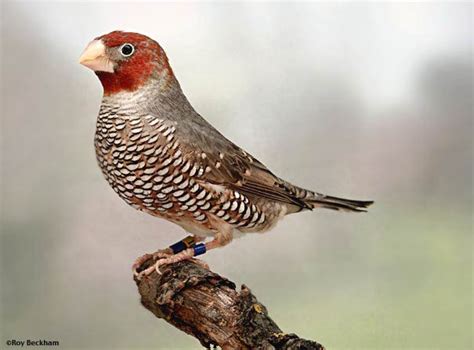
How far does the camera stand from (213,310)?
3.61m

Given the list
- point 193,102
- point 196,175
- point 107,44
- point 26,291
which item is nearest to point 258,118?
point 193,102

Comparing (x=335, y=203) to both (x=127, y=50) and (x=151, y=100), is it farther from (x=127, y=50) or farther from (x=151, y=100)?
(x=127, y=50)

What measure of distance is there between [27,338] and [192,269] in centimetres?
133

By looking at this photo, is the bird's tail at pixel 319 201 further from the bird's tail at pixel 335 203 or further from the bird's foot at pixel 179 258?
the bird's foot at pixel 179 258

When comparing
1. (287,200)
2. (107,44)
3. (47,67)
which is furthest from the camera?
(47,67)

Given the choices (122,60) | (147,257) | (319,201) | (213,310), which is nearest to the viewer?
(213,310)

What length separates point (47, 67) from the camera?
4.43m

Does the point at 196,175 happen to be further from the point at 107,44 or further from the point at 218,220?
the point at 107,44

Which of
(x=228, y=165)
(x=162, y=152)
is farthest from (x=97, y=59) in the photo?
(x=228, y=165)

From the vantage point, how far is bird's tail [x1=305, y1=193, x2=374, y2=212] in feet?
14.1

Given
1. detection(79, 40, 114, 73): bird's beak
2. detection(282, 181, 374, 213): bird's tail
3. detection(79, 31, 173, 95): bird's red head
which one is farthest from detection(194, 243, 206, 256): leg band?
detection(79, 40, 114, 73): bird's beak

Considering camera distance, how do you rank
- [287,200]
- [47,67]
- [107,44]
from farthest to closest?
[47,67]
[287,200]
[107,44]

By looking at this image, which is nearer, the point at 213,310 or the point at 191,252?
the point at 213,310

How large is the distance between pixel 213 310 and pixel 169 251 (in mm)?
624
